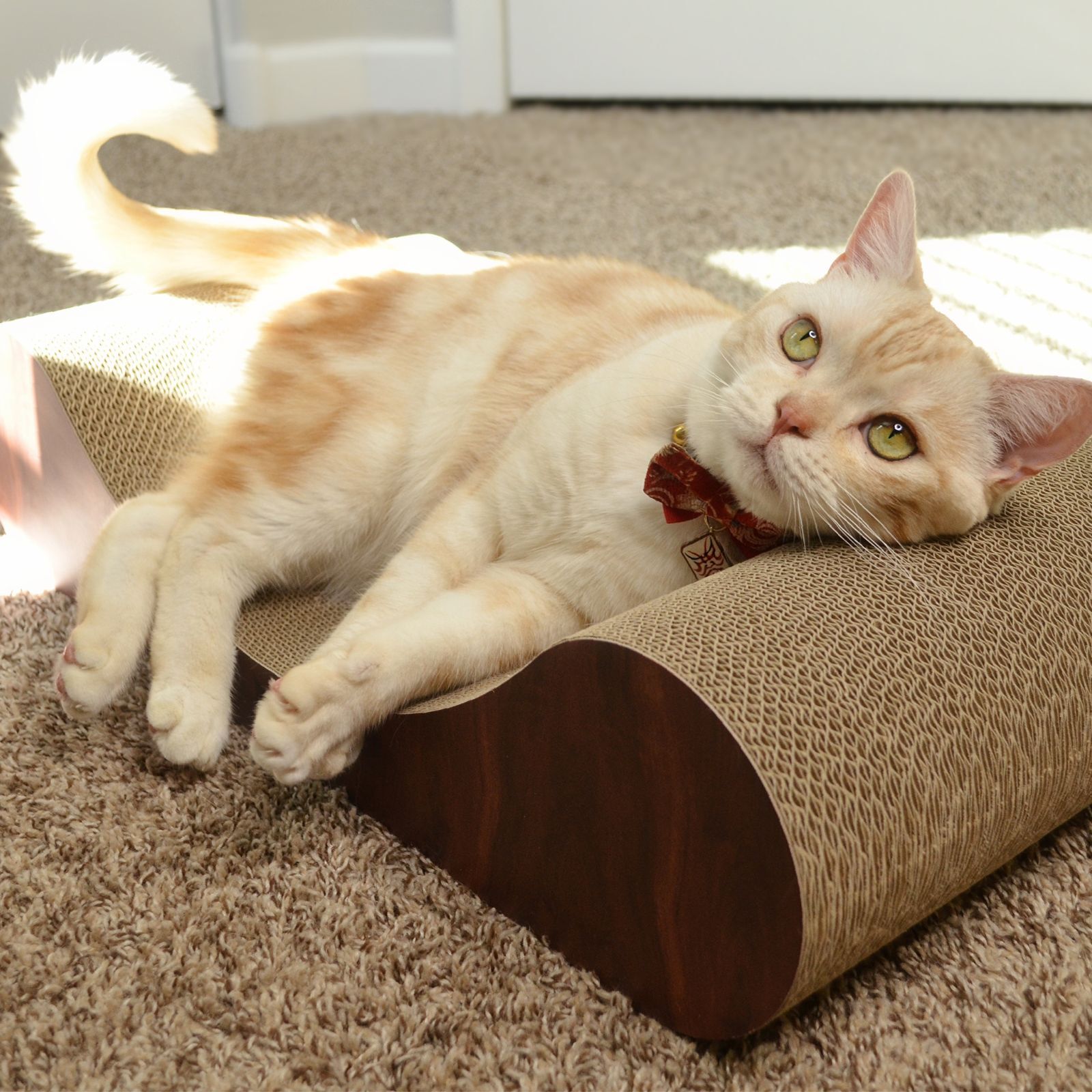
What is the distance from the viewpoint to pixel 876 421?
1.10 metres

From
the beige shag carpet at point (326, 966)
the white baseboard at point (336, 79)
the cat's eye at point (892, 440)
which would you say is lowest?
the white baseboard at point (336, 79)

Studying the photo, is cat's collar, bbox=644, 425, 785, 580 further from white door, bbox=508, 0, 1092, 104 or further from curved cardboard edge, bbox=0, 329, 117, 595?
white door, bbox=508, 0, 1092, 104

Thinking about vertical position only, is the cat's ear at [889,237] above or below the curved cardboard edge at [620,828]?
above

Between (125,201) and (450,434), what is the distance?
56 centimetres

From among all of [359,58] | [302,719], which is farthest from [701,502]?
[359,58]

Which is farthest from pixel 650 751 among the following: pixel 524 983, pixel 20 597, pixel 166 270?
pixel 166 270

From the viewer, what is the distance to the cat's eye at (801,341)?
1150mm

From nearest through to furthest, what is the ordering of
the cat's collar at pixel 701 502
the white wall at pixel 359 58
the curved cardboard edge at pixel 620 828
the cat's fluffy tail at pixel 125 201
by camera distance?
the curved cardboard edge at pixel 620 828
the cat's collar at pixel 701 502
the cat's fluffy tail at pixel 125 201
the white wall at pixel 359 58

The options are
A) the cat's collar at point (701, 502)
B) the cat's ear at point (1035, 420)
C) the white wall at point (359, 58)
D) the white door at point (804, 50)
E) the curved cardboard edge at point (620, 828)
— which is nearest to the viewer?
the curved cardboard edge at point (620, 828)

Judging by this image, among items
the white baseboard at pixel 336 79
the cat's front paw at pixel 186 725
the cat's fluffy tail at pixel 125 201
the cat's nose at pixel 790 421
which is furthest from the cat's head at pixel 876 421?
the white baseboard at pixel 336 79

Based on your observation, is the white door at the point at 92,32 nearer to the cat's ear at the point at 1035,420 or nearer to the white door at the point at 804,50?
the white door at the point at 804,50

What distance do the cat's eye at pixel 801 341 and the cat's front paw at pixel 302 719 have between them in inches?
20.0

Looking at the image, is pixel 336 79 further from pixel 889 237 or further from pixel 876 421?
pixel 876 421

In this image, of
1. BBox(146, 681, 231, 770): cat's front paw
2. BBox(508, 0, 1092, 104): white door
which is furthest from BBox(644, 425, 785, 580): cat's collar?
BBox(508, 0, 1092, 104): white door
